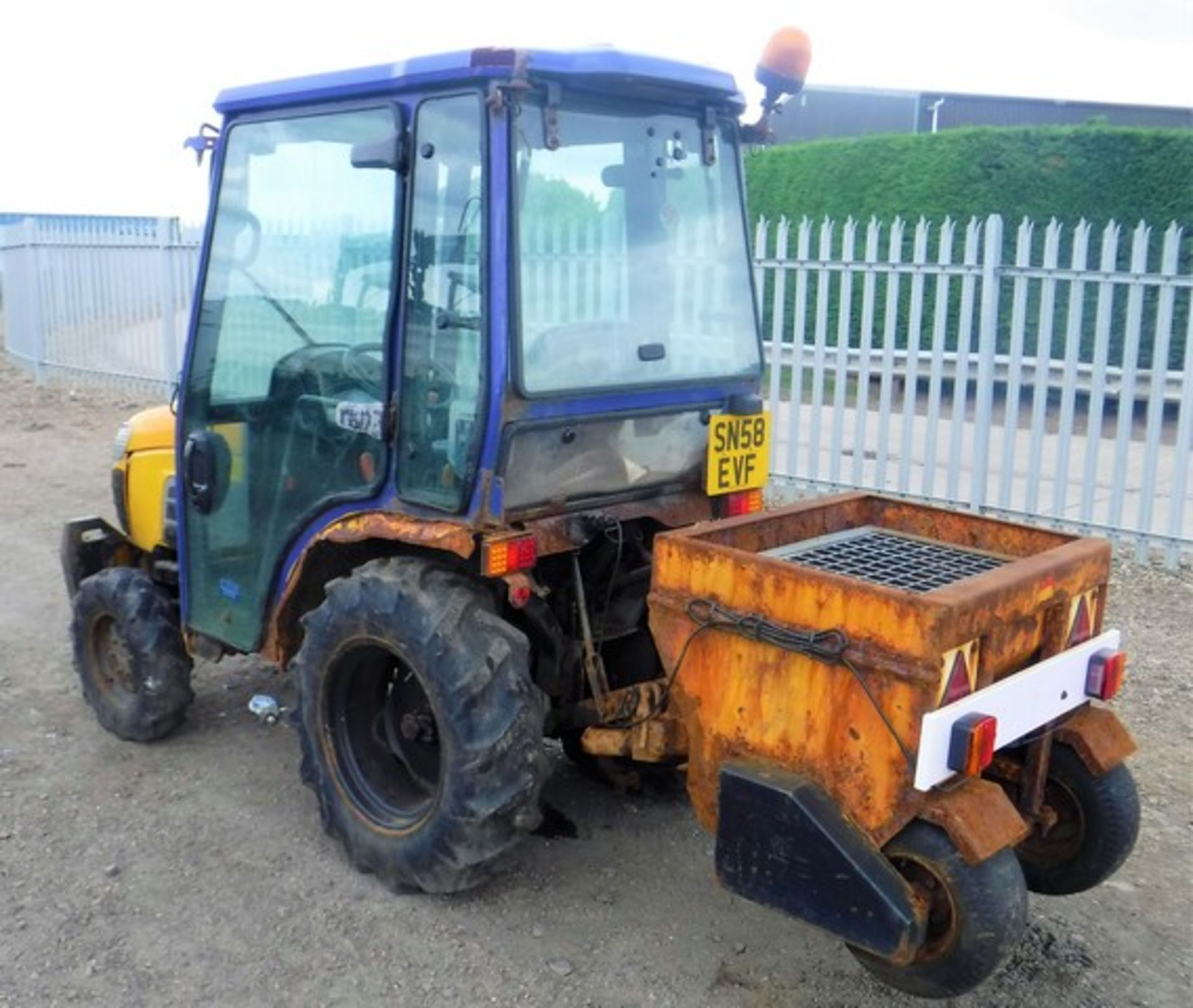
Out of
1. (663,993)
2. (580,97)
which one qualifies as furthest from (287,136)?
(663,993)

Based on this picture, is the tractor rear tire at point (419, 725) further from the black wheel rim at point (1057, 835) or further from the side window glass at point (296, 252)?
the black wheel rim at point (1057, 835)

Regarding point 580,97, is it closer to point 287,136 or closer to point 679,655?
point 287,136

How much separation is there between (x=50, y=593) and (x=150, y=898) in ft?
11.4

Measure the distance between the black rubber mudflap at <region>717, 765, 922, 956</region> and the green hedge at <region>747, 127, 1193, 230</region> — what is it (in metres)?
10.8

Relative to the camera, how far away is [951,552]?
354cm

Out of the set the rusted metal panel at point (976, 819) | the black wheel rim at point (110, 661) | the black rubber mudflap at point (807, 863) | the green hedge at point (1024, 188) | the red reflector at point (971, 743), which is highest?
the green hedge at point (1024, 188)

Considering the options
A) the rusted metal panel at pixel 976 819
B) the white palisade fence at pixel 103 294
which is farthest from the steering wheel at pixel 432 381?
the white palisade fence at pixel 103 294

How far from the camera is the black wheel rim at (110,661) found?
4.66 m

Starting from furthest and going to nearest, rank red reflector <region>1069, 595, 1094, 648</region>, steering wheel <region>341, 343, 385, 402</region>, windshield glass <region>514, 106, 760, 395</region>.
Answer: steering wheel <region>341, 343, 385, 402</region>, windshield glass <region>514, 106, 760, 395</region>, red reflector <region>1069, 595, 1094, 648</region>

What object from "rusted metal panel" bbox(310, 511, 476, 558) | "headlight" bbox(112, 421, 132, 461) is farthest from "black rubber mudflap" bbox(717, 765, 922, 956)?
"headlight" bbox(112, 421, 132, 461)

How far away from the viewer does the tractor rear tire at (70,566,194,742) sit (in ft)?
14.8

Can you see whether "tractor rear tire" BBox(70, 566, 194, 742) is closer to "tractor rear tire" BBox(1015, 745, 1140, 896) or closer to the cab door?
the cab door

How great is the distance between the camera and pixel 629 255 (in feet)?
12.5

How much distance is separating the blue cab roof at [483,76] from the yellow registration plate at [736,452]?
Result: 3.25 feet
